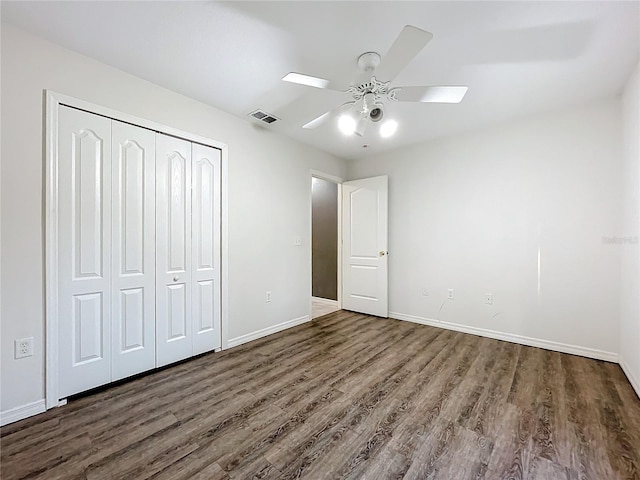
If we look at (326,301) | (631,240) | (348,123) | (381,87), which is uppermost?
(381,87)

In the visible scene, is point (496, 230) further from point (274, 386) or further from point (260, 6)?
point (260, 6)

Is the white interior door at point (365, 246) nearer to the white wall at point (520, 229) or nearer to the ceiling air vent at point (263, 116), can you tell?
the white wall at point (520, 229)

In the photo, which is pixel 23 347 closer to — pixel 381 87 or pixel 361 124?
pixel 361 124

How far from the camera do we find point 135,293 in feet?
7.66

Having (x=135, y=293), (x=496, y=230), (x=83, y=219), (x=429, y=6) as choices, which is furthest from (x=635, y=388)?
(x=83, y=219)

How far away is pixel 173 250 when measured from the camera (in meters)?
2.57

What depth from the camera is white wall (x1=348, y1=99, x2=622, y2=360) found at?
267 cm

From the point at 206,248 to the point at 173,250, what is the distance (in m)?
0.32

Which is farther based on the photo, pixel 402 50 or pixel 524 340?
pixel 524 340

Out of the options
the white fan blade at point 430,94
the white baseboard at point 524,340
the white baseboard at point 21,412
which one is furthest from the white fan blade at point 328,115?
the white baseboard at point 524,340

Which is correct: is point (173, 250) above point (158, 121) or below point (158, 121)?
below

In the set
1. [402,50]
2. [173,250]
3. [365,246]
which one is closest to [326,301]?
[365,246]

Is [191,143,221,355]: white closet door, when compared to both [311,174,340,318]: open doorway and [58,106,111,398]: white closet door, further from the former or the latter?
[311,174,340,318]: open doorway

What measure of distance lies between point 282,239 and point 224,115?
61.2 inches
